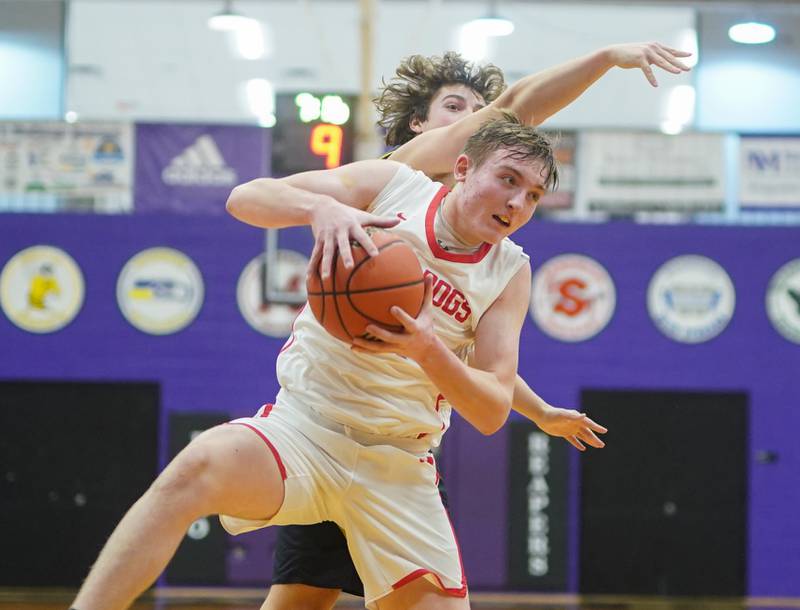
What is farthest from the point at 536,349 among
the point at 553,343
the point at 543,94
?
the point at 543,94

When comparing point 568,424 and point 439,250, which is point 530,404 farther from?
point 439,250

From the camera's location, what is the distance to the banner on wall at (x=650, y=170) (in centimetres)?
1100

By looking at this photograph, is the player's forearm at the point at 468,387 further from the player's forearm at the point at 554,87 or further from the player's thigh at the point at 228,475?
the player's forearm at the point at 554,87

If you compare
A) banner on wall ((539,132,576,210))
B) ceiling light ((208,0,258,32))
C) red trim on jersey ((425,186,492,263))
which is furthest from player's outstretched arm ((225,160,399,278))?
ceiling light ((208,0,258,32))

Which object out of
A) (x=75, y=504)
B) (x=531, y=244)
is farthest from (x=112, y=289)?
(x=531, y=244)

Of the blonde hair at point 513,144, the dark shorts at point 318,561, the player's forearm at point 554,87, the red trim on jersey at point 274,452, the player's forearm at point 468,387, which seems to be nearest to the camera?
the player's forearm at point 468,387

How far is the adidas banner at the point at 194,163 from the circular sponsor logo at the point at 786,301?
208 inches

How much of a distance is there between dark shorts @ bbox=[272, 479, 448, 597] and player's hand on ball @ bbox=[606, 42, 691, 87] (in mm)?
1644

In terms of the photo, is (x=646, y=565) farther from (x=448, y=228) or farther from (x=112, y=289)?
(x=448, y=228)

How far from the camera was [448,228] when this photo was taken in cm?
353

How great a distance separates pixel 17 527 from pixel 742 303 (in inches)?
304

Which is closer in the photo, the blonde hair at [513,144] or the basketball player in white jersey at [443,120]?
the blonde hair at [513,144]

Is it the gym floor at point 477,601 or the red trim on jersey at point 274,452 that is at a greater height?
the red trim on jersey at point 274,452

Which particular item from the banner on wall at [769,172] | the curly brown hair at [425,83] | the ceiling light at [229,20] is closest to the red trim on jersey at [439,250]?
the curly brown hair at [425,83]
